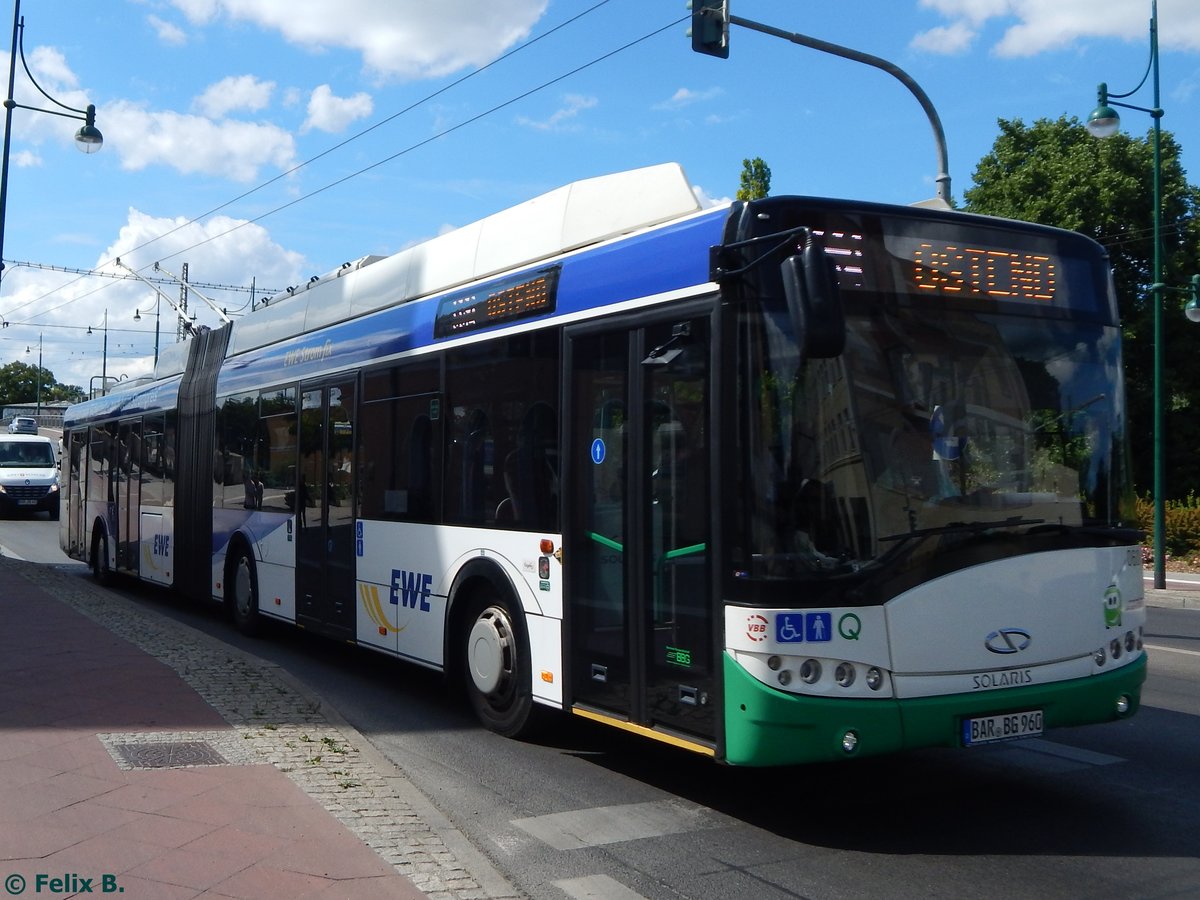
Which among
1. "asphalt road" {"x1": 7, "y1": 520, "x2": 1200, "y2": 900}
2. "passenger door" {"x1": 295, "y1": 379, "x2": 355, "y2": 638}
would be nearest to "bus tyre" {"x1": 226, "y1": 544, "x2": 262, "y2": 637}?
"passenger door" {"x1": 295, "y1": 379, "x2": 355, "y2": 638}

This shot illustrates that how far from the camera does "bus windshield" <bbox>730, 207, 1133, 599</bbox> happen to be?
561 cm

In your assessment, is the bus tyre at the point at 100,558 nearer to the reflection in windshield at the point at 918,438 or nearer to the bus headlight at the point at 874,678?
Result: the reflection in windshield at the point at 918,438

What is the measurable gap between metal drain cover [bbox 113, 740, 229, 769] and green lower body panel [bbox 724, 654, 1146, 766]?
2985mm

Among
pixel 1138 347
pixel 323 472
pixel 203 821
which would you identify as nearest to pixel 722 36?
pixel 323 472

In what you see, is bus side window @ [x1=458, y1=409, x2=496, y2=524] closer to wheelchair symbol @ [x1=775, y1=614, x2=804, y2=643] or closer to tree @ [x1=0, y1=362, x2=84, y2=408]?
wheelchair symbol @ [x1=775, y1=614, x2=804, y2=643]

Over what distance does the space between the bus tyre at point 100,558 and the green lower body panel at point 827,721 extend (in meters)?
15.2

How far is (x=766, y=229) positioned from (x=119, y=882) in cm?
395

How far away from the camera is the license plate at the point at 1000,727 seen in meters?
5.78

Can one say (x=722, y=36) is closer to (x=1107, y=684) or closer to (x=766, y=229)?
(x=766, y=229)

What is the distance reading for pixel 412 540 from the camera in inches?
352

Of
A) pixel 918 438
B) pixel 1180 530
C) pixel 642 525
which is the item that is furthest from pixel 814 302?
pixel 1180 530

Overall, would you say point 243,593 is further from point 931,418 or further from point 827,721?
point 931,418

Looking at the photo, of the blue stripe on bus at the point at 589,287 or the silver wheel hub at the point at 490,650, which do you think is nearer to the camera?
the blue stripe on bus at the point at 589,287

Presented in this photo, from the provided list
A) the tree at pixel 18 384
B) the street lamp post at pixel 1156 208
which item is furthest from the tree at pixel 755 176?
the tree at pixel 18 384
